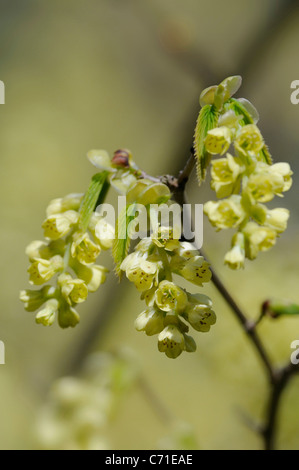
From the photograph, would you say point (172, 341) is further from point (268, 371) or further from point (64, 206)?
point (268, 371)

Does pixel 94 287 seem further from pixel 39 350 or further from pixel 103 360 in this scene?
pixel 39 350

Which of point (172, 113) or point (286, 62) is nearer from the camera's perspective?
point (286, 62)

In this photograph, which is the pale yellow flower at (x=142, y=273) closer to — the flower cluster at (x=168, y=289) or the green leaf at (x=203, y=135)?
the flower cluster at (x=168, y=289)

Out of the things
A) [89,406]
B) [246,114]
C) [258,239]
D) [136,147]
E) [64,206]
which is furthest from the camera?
[136,147]

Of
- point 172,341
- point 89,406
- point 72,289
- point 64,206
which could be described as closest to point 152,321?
point 172,341

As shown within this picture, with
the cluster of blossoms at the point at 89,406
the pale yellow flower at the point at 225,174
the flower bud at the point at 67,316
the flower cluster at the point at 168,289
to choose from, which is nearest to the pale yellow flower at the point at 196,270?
the flower cluster at the point at 168,289
